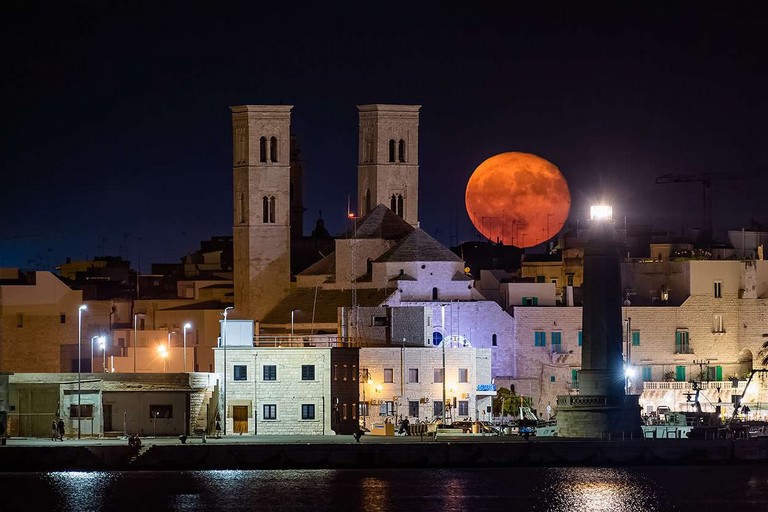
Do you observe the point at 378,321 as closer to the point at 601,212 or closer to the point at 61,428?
the point at 601,212

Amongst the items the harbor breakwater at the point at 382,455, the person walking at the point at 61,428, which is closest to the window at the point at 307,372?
the harbor breakwater at the point at 382,455

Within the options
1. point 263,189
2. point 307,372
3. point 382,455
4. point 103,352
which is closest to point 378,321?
point 307,372

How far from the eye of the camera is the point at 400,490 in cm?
8375

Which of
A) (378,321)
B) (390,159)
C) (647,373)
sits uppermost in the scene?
(390,159)

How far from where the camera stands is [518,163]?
116 metres

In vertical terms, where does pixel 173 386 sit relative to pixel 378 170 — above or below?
below

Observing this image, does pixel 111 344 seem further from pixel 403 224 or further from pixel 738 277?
pixel 738 277

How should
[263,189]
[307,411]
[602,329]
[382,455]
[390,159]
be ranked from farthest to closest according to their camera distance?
[390,159] < [263,189] < [307,411] < [602,329] < [382,455]

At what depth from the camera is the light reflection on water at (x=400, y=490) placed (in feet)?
266

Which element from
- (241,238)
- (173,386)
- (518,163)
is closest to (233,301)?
(241,238)

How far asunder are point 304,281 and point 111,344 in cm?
1019

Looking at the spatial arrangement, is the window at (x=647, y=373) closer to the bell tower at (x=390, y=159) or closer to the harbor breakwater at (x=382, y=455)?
the bell tower at (x=390, y=159)

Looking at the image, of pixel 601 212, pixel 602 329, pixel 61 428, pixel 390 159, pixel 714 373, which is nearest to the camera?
pixel 602 329

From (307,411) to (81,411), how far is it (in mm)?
8174
